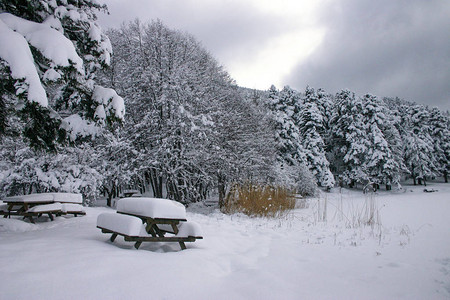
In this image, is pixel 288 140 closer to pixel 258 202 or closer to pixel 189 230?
pixel 258 202

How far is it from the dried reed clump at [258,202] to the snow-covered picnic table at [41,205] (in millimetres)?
5105

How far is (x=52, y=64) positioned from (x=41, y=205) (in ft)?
14.8

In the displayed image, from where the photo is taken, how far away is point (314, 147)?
2936 centimetres

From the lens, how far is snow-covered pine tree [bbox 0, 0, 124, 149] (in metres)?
3.76

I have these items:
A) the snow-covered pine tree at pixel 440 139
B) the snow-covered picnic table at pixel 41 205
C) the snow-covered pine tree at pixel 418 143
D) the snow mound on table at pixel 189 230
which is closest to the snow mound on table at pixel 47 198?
the snow-covered picnic table at pixel 41 205

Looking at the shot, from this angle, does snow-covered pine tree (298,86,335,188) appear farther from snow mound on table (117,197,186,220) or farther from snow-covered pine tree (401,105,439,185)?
snow mound on table (117,197,186,220)

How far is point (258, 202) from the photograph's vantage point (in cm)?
979

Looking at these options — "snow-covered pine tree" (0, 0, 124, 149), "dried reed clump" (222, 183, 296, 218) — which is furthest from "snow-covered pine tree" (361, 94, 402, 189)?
"snow-covered pine tree" (0, 0, 124, 149)

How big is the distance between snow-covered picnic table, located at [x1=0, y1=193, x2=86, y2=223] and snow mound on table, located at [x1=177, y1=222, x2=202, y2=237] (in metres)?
4.38

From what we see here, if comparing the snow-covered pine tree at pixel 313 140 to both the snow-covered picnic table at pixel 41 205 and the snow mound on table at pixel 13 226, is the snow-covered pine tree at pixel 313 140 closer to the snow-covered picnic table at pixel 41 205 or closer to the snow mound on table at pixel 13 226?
the snow-covered picnic table at pixel 41 205

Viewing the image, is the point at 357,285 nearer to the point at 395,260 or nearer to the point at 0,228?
the point at 395,260

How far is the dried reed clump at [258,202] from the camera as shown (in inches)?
384

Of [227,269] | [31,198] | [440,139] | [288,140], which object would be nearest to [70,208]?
[31,198]

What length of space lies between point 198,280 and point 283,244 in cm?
280
